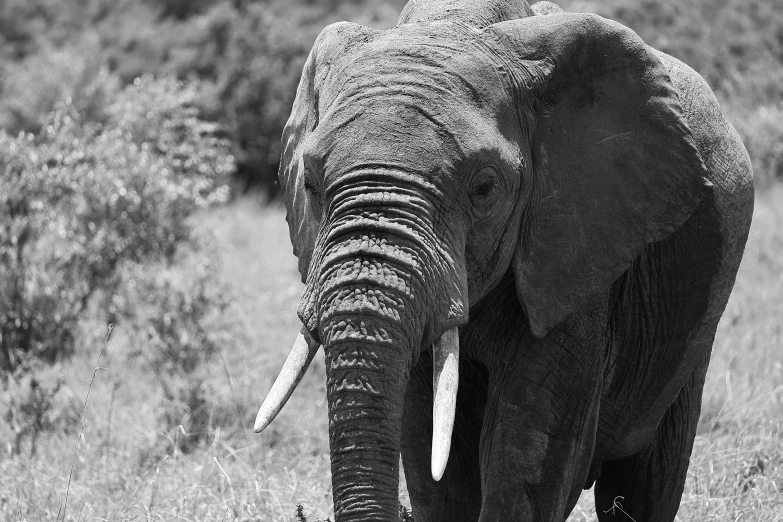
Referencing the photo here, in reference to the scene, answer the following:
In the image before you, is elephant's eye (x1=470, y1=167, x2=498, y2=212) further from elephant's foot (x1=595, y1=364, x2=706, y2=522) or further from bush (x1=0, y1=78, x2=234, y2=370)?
bush (x1=0, y1=78, x2=234, y2=370)

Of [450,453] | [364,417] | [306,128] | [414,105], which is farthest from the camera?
[450,453]

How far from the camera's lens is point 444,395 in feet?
10.6

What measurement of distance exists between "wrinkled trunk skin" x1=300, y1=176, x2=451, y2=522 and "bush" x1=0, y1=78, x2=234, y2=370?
13.5 feet

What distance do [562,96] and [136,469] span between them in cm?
264

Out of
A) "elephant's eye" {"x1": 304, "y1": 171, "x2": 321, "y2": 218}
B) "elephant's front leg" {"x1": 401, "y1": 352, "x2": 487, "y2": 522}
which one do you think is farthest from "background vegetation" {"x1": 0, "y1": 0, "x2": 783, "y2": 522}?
"elephant's eye" {"x1": 304, "y1": 171, "x2": 321, "y2": 218}

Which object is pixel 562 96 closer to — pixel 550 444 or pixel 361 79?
pixel 361 79

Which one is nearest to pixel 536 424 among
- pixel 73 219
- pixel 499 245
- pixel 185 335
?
pixel 499 245

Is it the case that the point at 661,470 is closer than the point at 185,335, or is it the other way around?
the point at 661,470

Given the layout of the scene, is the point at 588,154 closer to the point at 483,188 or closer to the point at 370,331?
the point at 483,188

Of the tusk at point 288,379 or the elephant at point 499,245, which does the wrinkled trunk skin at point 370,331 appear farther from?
the tusk at point 288,379

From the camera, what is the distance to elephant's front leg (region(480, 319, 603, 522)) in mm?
3734

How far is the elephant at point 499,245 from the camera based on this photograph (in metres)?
3.18

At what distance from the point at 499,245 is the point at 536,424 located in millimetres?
A: 546

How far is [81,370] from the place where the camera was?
713 centimetres
